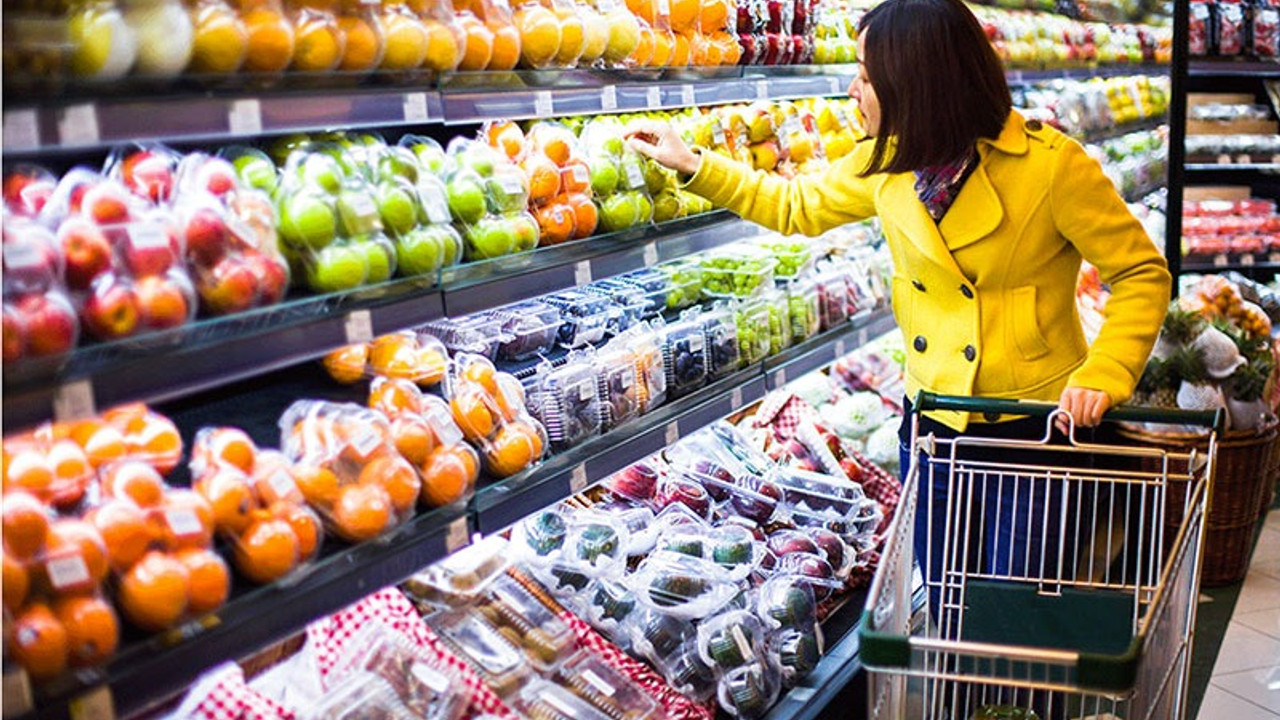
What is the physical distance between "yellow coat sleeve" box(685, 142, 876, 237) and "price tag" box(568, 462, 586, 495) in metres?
0.75

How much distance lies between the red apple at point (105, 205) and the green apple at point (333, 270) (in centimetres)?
32

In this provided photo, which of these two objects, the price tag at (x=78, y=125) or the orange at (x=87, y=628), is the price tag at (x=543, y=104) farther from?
the orange at (x=87, y=628)

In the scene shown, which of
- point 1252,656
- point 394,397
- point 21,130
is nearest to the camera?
point 21,130

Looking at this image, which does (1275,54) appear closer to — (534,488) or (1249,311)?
(1249,311)

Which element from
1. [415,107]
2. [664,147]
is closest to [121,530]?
[415,107]

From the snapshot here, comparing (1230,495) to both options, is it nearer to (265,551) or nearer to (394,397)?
(394,397)

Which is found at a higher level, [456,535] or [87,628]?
[87,628]

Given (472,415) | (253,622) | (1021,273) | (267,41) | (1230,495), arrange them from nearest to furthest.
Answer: (253,622) → (267,41) → (472,415) → (1021,273) → (1230,495)

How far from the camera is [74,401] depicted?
64.8 inches

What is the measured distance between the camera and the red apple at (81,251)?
5.76 ft

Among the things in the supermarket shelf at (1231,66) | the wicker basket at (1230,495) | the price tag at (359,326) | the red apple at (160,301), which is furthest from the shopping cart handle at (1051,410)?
the supermarket shelf at (1231,66)

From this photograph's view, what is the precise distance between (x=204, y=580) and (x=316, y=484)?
0.31m

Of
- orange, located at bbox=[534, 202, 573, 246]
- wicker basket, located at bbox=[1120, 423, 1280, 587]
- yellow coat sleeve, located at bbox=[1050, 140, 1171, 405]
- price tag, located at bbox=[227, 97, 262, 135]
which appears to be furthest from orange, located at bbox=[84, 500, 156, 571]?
wicker basket, located at bbox=[1120, 423, 1280, 587]

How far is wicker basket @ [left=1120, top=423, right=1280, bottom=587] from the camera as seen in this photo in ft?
14.0
